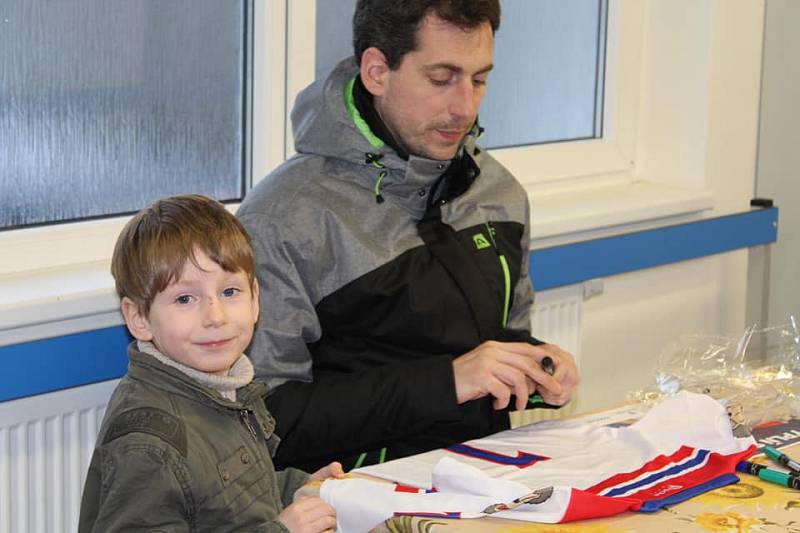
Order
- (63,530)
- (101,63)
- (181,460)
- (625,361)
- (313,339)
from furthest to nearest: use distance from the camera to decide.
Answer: (625,361)
(101,63)
(63,530)
(313,339)
(181,460)

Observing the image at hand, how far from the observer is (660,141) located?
3.33 meters

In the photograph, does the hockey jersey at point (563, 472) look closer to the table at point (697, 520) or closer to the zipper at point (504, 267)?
the table at point (697, 520)

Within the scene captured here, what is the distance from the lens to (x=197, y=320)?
1476mm

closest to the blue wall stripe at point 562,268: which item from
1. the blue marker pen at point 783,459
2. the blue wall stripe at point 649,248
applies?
the blue wall stripe at point 649,248

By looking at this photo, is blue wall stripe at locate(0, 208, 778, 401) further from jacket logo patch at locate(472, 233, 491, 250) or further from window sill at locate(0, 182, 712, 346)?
jacket logo patch at locate(472, 233, 491, 250)

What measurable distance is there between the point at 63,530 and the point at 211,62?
91 centimetres

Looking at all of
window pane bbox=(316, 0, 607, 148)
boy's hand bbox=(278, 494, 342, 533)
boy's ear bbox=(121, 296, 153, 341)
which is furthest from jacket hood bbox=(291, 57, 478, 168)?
window pane bbox=(316, 0, 607, 148)

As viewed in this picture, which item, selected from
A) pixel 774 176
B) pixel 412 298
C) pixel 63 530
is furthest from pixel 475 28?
pixel 774 176

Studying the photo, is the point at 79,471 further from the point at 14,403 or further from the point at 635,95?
the point at 635,95

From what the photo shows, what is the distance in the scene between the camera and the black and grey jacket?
1.84 meters

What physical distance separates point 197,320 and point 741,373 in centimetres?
94

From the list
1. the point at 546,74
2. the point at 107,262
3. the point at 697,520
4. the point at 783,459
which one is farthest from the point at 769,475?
the point at 546,74

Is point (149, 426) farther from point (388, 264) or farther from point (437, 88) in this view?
point (437, 88)

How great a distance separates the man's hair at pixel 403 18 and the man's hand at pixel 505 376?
1.53 ft
